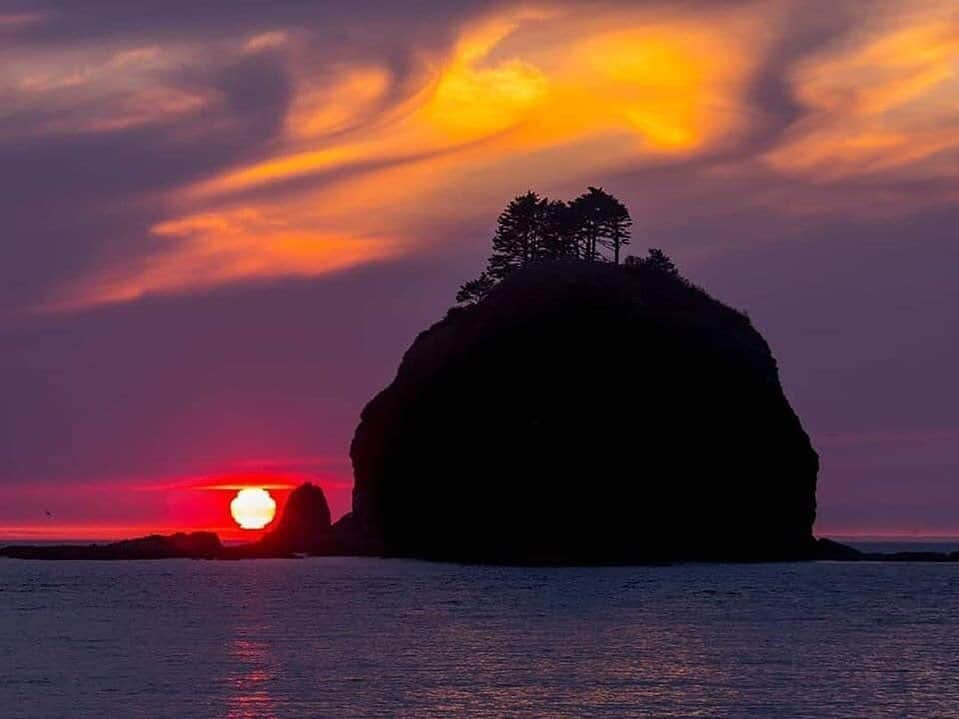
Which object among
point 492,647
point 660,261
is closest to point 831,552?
point 660,261

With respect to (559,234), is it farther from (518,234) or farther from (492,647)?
(492,647)

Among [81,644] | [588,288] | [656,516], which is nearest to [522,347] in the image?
[588,288]

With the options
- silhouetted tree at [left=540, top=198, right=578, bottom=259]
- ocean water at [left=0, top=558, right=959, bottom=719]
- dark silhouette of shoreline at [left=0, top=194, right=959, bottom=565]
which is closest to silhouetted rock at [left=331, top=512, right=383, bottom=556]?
dark silhouette of shoreline at [left=0, top=194, right=959, bottom=565]

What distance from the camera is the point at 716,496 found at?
141125 mm

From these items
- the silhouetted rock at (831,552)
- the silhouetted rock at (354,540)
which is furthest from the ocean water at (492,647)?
the silhouetted rock at (354,540)

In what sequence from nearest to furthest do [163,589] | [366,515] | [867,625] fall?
[867,625]
[163,589]
[366,515]

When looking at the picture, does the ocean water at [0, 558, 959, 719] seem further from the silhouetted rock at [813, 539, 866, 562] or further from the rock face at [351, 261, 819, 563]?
the silhouetted rock at [813, 539, 866, 562]

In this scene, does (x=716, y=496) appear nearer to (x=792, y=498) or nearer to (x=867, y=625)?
(x=792, y=498)

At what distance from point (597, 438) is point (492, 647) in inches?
2784

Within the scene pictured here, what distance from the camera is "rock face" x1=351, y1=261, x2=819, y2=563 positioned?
141 meters

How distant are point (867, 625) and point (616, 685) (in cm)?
3342

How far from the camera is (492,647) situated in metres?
71.1

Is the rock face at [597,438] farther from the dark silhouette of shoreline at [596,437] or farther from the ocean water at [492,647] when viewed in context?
the ocean water at [492,647]

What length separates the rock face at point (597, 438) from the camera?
141 metres
